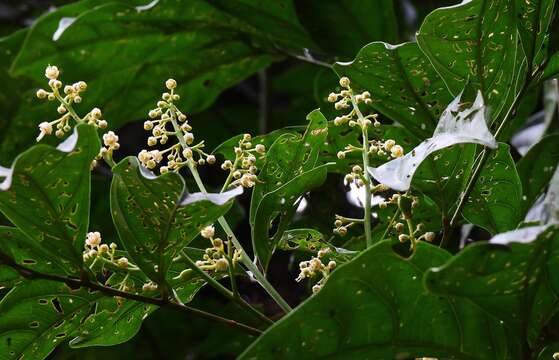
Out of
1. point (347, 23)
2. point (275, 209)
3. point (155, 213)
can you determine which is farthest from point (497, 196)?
A: point (347, 23)

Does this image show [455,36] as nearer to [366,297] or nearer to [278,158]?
[278,158]

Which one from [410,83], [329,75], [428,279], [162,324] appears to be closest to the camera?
[428,279]

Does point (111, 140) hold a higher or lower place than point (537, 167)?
higher

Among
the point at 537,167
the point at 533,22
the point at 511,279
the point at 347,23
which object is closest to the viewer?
the point at 511,279

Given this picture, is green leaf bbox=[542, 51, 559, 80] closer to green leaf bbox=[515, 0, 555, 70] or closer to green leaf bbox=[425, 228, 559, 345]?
green leaf bbox=[515, 0, 555, 70]

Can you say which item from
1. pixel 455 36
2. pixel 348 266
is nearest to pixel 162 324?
pixel 455 36

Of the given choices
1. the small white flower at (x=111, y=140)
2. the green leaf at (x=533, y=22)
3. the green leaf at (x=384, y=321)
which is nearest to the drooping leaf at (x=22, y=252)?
the small white flower at (x=111, y=140)

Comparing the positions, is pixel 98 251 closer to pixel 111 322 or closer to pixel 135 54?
pixel 111 322
